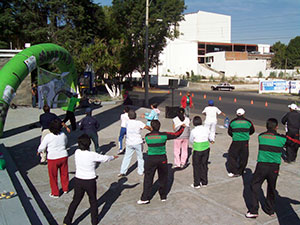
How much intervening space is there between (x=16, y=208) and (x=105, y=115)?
528 inches

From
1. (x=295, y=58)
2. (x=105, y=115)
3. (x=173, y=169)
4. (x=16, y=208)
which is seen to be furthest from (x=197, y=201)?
(x=295, y=58)

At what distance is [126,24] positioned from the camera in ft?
139

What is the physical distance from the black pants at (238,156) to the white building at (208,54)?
57.1 metres

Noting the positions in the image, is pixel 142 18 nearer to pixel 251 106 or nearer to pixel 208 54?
pixel 251 106

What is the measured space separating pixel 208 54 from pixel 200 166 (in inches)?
2802

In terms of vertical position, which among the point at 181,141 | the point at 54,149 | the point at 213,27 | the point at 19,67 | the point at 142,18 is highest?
the point at 213,27

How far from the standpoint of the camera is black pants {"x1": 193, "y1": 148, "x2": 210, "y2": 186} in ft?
22.2

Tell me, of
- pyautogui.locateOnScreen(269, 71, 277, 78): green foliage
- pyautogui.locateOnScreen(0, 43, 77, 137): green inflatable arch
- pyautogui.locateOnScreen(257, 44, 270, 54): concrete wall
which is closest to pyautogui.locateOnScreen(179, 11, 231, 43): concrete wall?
pyautogui.locateOnScreen(257, 44, 270, 54): concrete wall

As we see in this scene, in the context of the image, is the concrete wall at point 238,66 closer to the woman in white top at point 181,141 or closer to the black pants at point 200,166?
the woman in white top at point 181,141

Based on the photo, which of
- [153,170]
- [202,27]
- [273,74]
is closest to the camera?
[153,170]

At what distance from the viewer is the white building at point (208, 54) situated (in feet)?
221

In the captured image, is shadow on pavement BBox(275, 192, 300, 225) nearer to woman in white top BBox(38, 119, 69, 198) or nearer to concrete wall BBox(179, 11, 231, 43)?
woman in white top BBox(38, 119, 69, 198)

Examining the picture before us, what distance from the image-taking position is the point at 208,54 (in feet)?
246

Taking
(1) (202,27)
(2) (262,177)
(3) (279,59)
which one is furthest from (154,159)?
(1) (202,27)
